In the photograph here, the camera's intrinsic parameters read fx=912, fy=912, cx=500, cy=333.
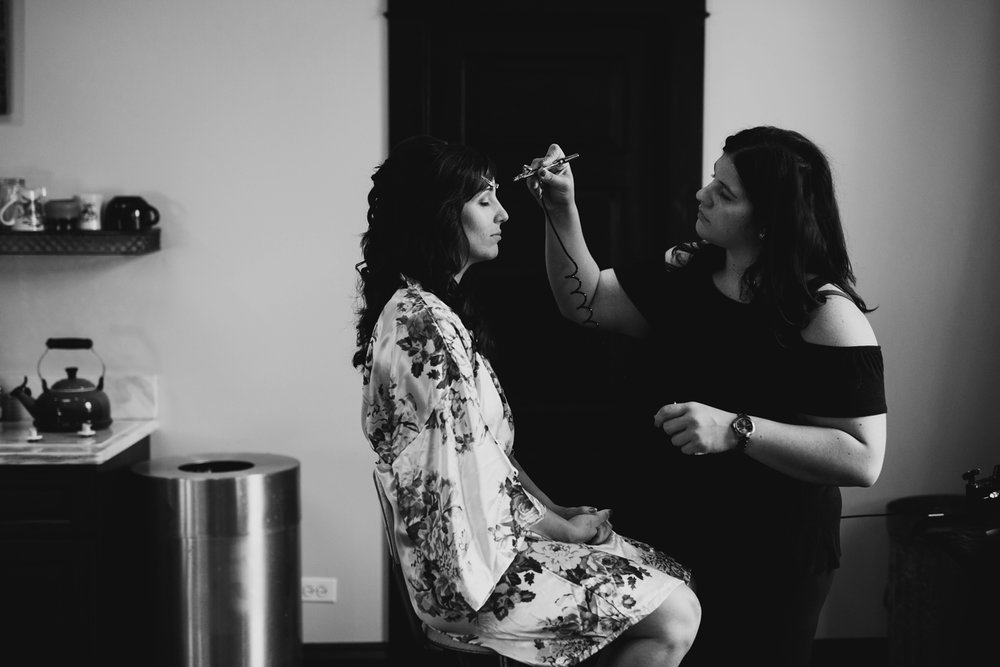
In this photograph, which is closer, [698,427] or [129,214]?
[698,427]

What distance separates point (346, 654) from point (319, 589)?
0.24 metres

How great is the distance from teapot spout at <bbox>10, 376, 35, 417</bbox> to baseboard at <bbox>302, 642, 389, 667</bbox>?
1173mm

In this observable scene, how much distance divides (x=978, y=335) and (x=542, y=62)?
5.66 ft

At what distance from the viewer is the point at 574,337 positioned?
303 cm

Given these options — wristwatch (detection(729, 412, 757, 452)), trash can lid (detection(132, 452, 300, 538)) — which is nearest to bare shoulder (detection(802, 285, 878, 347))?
wristwatch (detection(729, 412, 757, 452))

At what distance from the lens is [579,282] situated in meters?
2.04

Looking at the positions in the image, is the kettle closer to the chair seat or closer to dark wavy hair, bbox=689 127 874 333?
the chair seat

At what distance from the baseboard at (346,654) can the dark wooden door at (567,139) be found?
0.79m

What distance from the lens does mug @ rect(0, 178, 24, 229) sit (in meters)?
2.85

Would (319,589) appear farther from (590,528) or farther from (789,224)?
(789,224)

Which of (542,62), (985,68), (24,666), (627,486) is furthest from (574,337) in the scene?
(24,666)

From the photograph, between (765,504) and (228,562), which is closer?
(765,504)

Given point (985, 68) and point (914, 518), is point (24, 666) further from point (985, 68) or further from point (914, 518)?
point (985, 68)

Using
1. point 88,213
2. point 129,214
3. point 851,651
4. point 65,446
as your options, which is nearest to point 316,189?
point 129,214
